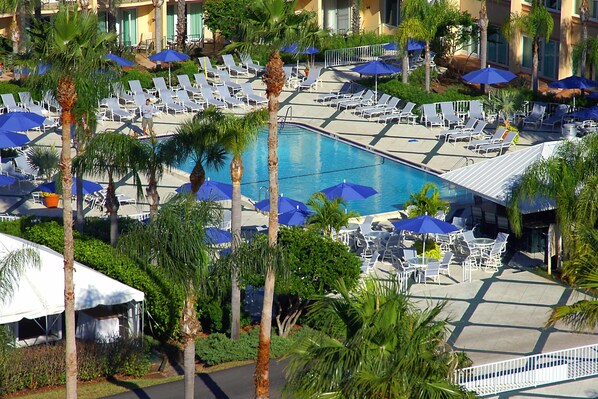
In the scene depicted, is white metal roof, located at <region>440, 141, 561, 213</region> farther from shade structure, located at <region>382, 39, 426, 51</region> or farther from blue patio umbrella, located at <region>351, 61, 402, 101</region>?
shade structure, located at <region>382, 39, 426, 51</region>

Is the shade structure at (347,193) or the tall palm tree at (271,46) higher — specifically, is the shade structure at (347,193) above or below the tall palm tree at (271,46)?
below

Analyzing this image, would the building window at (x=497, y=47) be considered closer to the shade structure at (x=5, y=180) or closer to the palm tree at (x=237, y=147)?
the shade structure at (x=5, y=180)

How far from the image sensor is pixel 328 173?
33656 mm

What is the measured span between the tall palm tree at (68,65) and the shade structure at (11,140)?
12031mm

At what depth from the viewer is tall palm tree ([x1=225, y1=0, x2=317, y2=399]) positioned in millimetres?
18188

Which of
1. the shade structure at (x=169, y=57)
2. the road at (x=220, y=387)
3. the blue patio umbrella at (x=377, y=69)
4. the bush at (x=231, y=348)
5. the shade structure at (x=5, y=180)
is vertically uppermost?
the shade structure at (x=169, y=57)

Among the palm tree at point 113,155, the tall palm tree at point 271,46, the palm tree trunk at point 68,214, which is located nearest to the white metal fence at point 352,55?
the palm tree at point 113,155

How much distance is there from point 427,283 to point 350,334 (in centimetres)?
1060

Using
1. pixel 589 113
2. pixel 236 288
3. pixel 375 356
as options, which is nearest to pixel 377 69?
pixel 589 113

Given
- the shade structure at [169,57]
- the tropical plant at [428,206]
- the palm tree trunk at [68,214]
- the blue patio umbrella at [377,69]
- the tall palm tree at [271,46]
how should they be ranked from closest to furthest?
the palm tree trunk at [68,214], the tall palm tree at [271,46], the tropical plant at [428,206], the blue patio umbrella at [377,69], the shade structure at [169,57]

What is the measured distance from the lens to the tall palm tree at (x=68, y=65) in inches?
659

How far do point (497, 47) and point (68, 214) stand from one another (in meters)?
30.6

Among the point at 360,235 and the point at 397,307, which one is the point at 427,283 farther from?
the point at 397,307

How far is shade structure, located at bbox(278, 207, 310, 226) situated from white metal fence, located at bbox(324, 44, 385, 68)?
1799 cm
